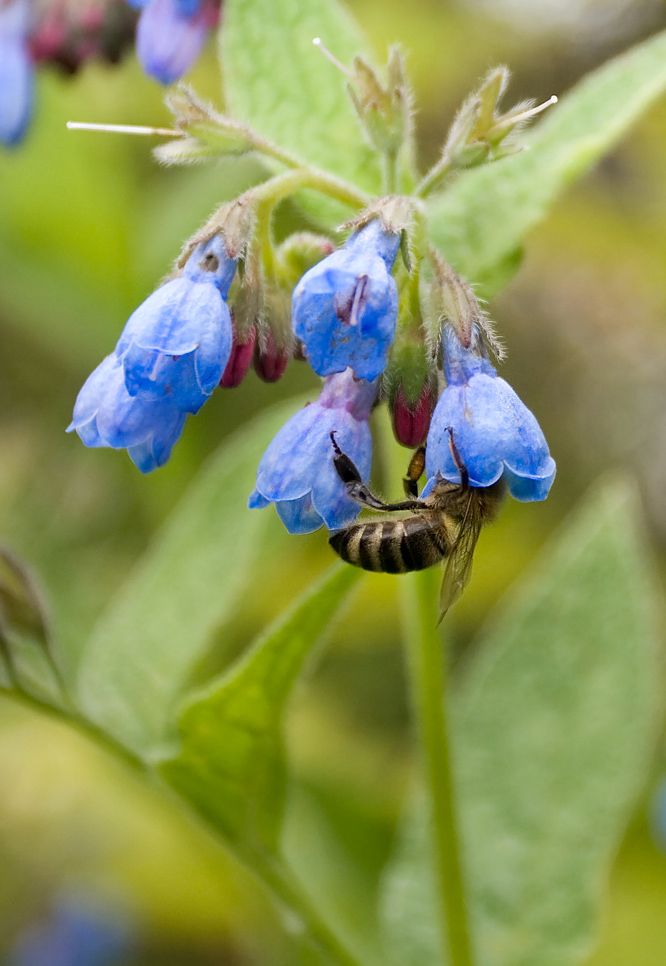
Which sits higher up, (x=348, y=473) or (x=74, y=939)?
(x=348, y=473)

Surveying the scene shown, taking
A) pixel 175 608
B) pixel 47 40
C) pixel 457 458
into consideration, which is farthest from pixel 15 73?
pixel 457 458

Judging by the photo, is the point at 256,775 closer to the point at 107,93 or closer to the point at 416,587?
the point at 416,587

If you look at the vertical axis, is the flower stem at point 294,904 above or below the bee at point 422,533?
below

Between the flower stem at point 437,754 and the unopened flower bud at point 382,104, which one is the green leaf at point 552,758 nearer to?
the flower stem at point 437,754

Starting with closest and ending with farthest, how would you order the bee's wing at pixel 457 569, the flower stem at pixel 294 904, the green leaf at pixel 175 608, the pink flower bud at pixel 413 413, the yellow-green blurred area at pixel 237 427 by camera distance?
the pink flower bud at pixel 413 413 → the bee's wing at pixel 457 569 → the flower stem at pixel 294 904 → the green leaf at pixel 175 608 → the yellow-green blurred area at pixel 237 427

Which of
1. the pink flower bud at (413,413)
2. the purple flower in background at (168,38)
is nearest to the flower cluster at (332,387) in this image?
the pink flower bud at (413,413)

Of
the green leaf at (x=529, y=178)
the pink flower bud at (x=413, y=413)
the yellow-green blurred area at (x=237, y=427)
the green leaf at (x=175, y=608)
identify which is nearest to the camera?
the pink flower bud at (x=413, y=413)

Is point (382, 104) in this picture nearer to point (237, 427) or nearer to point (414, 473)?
point (414, 473)
